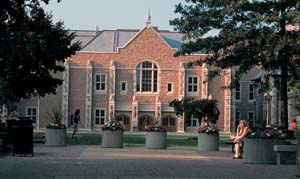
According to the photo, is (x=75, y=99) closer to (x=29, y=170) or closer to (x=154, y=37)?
(x=154, y=37)

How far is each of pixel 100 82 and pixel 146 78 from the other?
17.5ft

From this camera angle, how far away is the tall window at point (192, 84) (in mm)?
75312

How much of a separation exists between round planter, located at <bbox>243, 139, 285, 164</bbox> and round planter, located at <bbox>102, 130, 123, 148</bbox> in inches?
386

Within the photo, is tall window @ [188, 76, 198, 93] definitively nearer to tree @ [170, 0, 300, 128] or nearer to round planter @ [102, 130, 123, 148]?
tree @ [170, 0, 300, 128]

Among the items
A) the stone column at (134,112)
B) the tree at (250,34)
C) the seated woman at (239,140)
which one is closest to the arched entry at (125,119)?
the stone column at (134,112)

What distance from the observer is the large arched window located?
244 feet

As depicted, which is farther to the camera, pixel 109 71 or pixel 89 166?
pixel 109 71

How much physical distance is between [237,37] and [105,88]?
148ft

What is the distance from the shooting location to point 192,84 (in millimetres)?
75375

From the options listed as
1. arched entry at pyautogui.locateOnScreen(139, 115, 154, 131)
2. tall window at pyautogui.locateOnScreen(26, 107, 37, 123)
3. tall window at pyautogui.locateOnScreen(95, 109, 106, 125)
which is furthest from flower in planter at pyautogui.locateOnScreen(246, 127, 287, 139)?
tall window at pyautogui.locateOnScreen(26, 107, 37, 123)

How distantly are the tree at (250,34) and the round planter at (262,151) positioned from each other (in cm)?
781

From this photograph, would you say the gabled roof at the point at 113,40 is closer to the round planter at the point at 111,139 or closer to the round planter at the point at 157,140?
the round planter at the point at 111,139

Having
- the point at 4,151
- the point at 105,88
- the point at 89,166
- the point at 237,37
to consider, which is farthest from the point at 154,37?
the point at 89,166

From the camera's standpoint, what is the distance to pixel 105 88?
244ft
